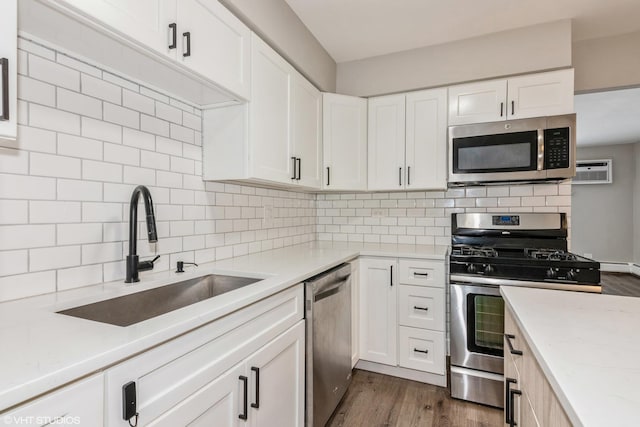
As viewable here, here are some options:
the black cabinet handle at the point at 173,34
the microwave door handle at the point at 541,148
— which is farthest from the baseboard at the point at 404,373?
the black cabinet handle at the point at 173,34

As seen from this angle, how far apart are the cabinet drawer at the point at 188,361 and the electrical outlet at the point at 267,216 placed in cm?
111

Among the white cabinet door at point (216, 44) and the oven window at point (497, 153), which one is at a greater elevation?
the white cabinet door at point (216, 44)

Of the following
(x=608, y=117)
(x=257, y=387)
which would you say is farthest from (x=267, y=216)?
(x=608, y=117)

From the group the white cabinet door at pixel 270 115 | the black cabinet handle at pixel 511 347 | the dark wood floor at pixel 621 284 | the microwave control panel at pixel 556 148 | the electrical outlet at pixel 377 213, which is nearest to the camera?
the black cabinet handle at pixel 511 347

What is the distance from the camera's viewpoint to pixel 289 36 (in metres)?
2.12

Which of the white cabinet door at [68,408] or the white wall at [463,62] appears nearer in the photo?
the white cabinet door at [68,408]

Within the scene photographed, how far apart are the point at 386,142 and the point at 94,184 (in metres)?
2.13

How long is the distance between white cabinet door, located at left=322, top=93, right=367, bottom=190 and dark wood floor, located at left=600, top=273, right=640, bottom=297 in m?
4.26

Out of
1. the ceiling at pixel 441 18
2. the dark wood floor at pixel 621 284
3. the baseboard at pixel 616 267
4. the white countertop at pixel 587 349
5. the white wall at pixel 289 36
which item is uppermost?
the ceiling at pixel 441 18

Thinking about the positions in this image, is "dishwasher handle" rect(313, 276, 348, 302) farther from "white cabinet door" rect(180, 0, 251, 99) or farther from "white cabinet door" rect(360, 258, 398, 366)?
"white cabinet door" rect(180, 0, 251, 99)

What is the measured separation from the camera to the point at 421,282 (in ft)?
7.57

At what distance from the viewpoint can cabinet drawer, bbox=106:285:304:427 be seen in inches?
29.4

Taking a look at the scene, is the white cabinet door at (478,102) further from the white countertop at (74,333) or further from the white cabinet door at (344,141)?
the white countertop at (74,333)

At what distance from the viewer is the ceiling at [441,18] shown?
2.08m
